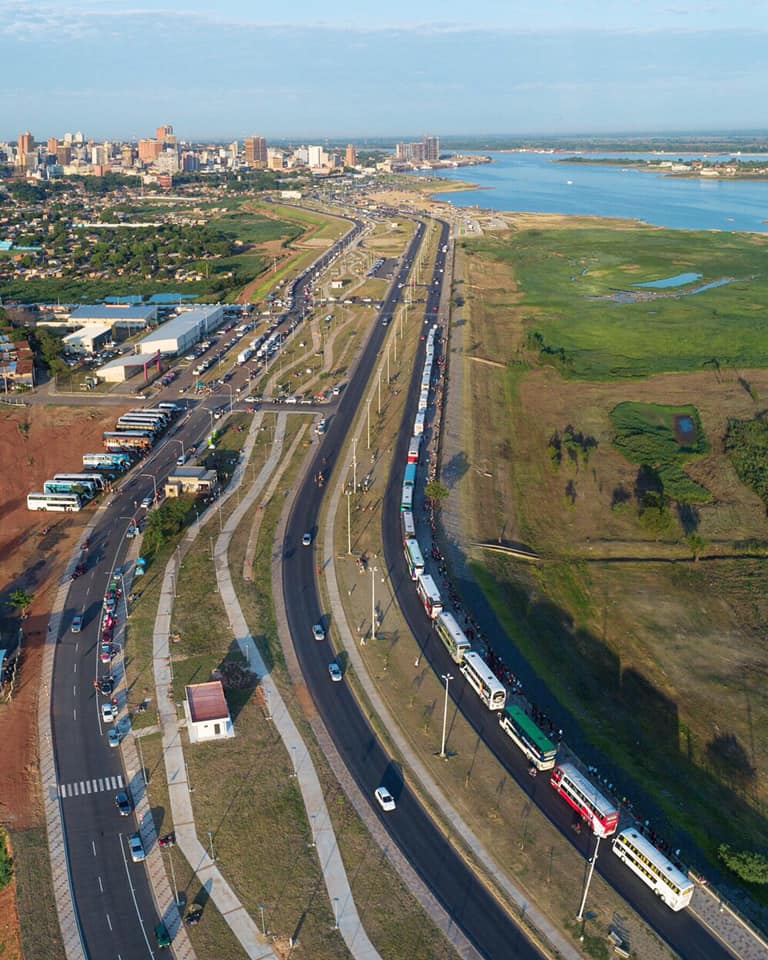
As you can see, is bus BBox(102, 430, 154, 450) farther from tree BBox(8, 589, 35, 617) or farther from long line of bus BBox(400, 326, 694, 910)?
long line of bus BBox(400, 326, 694, 910)

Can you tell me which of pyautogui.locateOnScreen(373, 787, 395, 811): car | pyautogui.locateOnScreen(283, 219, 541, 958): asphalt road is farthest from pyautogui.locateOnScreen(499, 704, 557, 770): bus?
pyautogui.locateOnScreen(373, 787, 395, 811): car

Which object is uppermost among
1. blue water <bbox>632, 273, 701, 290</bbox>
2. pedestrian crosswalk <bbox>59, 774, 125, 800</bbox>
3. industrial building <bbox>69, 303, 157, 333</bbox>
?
blue water <bbox>632, 273, 701, 290</bbox>

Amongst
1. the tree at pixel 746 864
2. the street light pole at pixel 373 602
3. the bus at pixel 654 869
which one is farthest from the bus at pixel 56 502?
the tree at pixel 746 864

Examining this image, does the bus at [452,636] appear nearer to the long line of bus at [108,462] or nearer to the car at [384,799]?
the car at [384,799]

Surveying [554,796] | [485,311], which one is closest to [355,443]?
[554,796]

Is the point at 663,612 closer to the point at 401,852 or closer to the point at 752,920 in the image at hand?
the point at 752,920

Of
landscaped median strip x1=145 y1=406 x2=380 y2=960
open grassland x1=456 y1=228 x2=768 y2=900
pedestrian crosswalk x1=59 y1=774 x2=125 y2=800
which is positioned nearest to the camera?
landscaped median strip x1=145 y1=406 x2=380 y2=960
